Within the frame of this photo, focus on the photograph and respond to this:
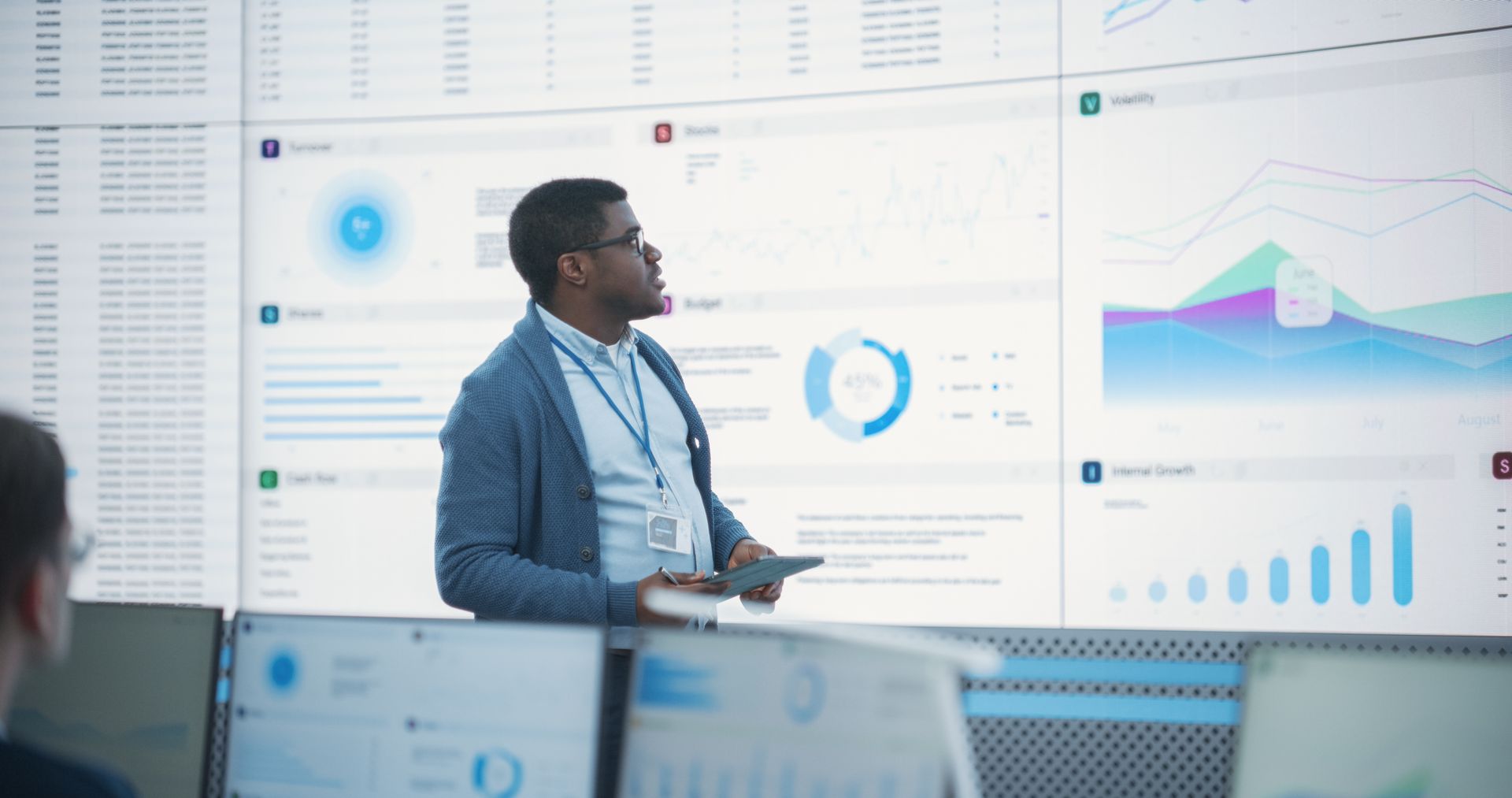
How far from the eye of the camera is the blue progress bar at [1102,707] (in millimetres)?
1485

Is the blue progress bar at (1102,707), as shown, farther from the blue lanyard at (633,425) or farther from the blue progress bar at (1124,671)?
the blue lanyard at (633,425)


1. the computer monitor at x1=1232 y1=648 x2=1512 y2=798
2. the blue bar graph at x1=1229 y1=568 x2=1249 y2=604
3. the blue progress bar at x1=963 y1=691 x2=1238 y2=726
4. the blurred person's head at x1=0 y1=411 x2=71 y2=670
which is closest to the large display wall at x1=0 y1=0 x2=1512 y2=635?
the blue bar graph at x1=1229 y1=568 x2=1249 y2=604

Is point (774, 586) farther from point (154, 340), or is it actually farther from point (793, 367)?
point (154, 340)

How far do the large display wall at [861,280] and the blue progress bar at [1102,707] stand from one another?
1030mm

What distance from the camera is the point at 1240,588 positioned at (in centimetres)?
248

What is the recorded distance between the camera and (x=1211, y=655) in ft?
4.86

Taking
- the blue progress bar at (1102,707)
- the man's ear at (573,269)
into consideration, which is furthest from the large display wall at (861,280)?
the blue progress bar at (1102,707)

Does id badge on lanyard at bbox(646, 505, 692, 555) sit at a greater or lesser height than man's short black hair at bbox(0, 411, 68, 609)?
lesser

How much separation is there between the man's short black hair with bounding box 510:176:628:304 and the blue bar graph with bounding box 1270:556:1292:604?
5.11 ft

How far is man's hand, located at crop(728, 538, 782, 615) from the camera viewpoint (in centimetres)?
188

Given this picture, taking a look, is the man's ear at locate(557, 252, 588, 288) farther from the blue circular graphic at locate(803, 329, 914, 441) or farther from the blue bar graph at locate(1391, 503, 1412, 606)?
the blue bar graph at locate(1391, 503, 1412, 606)

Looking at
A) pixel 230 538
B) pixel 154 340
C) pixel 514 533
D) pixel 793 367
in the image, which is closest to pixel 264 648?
pixel 514 533

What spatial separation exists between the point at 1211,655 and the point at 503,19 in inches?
90.0

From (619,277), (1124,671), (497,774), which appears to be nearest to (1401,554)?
(1124,671)
